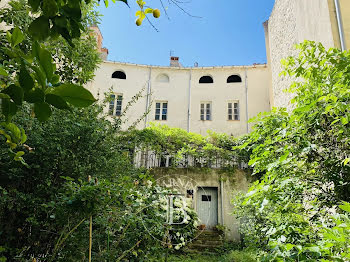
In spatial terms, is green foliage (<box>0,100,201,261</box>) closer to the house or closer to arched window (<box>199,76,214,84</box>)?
the house

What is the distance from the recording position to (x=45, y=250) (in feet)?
13.2

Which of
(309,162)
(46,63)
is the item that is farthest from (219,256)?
(46,63)

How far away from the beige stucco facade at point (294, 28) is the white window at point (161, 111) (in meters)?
6.82

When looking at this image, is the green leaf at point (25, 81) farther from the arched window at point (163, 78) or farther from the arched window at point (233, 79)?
the arched window at point (233, 79)

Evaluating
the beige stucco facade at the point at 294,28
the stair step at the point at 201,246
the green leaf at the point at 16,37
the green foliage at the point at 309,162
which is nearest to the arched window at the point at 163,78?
the beige stucco facade at the point at 294,28

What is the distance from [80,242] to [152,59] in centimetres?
1572

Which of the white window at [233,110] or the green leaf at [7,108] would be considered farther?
the white window at [233,110]

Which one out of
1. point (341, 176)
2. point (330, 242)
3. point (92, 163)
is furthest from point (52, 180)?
point (341, 176)

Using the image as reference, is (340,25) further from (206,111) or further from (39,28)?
(206,111)

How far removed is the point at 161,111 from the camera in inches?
696

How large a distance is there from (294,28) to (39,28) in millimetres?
10440

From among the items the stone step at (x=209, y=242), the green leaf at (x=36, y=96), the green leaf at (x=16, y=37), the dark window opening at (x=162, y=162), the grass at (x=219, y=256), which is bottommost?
the grass at (x=219, y=256)

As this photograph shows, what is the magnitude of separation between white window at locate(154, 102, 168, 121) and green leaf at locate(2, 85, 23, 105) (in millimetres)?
16771

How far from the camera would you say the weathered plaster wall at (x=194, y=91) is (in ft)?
56.1
